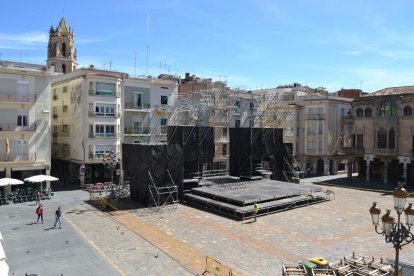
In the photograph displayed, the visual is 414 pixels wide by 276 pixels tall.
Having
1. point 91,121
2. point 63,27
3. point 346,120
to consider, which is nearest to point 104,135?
point 91,121

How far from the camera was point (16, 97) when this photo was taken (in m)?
38.5

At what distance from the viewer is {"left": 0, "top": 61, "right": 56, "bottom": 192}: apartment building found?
125ft

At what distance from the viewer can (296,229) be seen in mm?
27125

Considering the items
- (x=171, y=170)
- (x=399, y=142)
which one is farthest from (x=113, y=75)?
(x=399, y=142)

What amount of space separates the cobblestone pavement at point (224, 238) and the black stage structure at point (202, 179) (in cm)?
179

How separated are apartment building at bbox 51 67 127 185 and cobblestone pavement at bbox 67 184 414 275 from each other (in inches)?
478

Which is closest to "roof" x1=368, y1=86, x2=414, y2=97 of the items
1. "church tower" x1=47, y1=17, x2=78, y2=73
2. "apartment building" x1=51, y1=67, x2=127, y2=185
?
"apartment building" x1=51, y1=67, x2=127, y2=185

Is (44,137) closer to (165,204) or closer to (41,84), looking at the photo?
(41,84)

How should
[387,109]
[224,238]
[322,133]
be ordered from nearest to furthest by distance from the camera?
[224,238]
[387,109]
[322,133]

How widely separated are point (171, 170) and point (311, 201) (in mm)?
14087

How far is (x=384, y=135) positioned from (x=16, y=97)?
45.5 metres

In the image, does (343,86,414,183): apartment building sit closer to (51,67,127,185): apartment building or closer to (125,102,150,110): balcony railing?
(125,102,150,110): balcony railing

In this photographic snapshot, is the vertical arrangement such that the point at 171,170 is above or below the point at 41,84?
below

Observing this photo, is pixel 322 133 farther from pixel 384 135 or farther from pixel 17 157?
pixel 17 157
